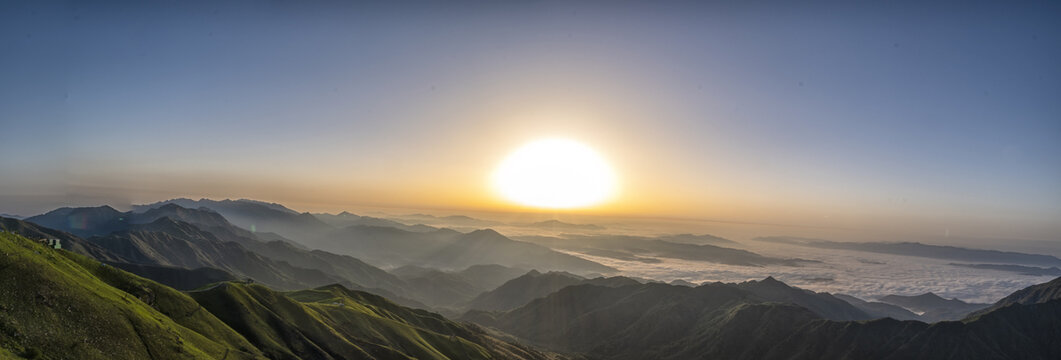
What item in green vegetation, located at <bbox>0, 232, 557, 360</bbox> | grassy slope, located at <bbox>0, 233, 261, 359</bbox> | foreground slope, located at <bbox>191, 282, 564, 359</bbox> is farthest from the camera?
foreground slope, located at <bbox>191, 282, 564, 359</bbox>

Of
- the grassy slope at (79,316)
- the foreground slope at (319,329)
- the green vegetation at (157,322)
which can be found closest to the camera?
the grassy slope at (79,316)

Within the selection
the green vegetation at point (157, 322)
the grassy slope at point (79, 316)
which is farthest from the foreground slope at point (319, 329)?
the grassy slope at point (79, 316)

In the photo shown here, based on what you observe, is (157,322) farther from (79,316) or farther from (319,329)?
(319,329)

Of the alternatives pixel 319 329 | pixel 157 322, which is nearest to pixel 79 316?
pixel 157 322

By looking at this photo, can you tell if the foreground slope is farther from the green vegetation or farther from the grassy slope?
the grassy slope

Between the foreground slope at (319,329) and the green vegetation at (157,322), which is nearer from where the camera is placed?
the green vegetation at (157,322)

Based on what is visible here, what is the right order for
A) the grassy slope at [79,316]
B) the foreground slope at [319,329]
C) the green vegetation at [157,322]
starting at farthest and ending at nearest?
the foreground slope at [319,329] → the green vegetation at [157,322] → the grassy slope at [79,316]

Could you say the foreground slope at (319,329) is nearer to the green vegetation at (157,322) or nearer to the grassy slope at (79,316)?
the green vegetation at (157,322)

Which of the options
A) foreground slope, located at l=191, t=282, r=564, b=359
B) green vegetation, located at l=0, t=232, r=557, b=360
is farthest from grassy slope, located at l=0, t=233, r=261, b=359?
foreground slope, located at l=191, t=282, r=564, b=359

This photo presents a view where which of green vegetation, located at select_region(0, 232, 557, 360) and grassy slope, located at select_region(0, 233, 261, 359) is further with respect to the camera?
green vegetation, located at select_region(0, 232, 557, 360)

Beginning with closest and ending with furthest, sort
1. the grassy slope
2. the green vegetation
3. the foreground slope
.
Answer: the grassy slope < the green vegetation < the foreground slope
